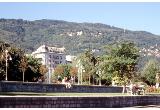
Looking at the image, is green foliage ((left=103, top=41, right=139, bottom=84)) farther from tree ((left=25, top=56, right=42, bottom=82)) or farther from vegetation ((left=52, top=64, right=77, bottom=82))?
vegetation ((left=52, top=64, right=77, bottom=82))

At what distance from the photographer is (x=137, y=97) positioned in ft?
107

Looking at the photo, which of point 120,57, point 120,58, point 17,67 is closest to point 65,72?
point 17,67

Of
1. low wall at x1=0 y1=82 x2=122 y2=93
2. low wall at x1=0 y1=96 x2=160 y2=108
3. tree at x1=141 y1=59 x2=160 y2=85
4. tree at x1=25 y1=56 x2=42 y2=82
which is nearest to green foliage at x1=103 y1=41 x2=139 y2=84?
low wall at x1=0 y1=82 x2=122 y2=93

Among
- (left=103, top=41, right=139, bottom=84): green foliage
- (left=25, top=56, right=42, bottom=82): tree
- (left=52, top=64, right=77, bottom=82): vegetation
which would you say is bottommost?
(left=52, top=64, right=77, bottom=82): vegetation

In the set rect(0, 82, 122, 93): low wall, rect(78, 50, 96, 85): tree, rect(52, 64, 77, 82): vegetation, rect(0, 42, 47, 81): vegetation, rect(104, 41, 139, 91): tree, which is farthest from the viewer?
rect(52, 64, 77, 82): vegetation

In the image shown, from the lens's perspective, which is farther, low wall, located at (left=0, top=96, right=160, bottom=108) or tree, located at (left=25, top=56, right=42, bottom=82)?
tree, located at (left=25, top=56, right=42, bottom=82)

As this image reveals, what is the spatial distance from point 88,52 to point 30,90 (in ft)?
277

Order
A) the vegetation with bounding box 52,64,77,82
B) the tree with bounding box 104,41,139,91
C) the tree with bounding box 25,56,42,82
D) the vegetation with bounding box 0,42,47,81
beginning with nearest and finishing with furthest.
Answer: the tree with bounding box 104,41,139,91, the vegetation with bounding box 0,42,47,81, the tree with bounding box 25,56,42,82, the vegetation with bounding box 52,64,77,82

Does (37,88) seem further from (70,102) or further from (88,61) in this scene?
(88,61)

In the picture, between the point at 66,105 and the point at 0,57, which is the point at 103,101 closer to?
the point at 66,105

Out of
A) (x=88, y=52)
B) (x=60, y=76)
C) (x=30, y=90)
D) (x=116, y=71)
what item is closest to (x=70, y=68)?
(x=60, y=76)

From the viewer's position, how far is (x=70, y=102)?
2345 centimetres

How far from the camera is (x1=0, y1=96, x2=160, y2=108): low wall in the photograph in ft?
65.9

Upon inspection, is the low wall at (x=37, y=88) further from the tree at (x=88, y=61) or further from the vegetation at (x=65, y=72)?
the vegetation at (x=65, y=72)
